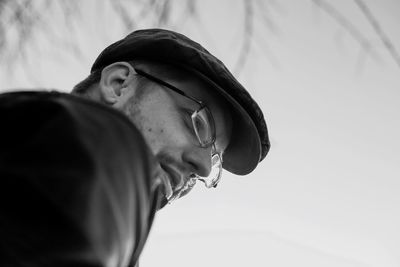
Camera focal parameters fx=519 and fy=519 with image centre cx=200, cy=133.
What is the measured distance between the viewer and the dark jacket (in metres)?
0.50

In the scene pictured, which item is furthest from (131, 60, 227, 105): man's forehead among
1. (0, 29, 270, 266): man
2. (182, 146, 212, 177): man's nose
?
(0, 29, 270, 266): man

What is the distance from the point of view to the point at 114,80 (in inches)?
60.3

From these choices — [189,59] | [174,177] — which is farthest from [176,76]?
[174,177]

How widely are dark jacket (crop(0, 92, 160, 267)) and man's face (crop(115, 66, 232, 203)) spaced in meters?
0.81

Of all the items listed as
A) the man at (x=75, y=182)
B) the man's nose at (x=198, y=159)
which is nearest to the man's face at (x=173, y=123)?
the man's nose at (x=198, y=159)

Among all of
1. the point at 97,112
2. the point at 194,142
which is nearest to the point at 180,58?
the point at 194,142

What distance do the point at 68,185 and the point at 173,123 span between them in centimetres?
100

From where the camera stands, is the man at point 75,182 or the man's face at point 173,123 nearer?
the man at point 75,182

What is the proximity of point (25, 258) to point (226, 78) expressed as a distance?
112 cm

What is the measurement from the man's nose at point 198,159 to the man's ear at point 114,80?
264 mm

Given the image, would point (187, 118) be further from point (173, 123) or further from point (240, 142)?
point (240, 142)

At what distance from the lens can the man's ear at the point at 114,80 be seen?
1486 millimetres

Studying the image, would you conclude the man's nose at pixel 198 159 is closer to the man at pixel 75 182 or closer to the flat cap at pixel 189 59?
the flat cap at pixel 189 59

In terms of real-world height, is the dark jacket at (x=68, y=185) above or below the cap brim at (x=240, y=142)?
below
